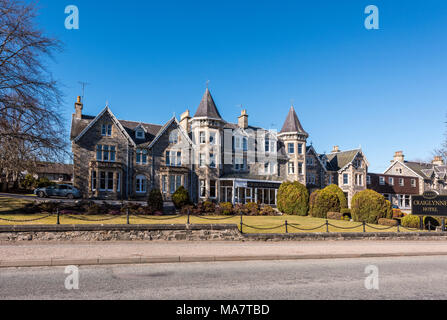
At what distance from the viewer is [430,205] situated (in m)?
22.1

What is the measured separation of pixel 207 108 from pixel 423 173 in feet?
144

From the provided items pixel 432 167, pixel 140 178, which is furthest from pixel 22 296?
pixel 432 167

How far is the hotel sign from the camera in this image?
71.6 ft

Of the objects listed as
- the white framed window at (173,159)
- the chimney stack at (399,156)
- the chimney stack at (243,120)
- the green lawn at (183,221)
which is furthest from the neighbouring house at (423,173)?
the white framed window at (173,159)

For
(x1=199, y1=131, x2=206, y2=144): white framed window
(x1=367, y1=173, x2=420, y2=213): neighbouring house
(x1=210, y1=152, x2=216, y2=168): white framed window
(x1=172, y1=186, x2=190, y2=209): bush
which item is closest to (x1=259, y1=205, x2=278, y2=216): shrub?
(x1=172, y1=186, x2=190, y2=209): bush

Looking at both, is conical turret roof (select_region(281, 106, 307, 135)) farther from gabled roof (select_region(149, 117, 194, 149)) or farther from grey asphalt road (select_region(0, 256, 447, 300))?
grey asphalt road (select_region(0, 256, 447, 300))

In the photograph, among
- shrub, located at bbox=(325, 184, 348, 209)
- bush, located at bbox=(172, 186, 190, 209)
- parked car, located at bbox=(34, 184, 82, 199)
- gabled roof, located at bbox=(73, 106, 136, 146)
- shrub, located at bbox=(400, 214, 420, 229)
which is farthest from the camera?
gabled roof, located at bbox=(73, 106, 136, 146)

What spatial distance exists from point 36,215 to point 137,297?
17.3m

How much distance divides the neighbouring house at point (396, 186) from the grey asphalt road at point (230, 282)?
47.6 metres

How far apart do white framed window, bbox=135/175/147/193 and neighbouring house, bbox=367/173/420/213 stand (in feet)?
119

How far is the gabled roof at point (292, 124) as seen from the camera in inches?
1806

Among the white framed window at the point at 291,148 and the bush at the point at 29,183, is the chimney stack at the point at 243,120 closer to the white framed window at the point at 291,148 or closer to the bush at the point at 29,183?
the white framed window at the point at 291,148

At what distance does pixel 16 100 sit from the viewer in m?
20.2

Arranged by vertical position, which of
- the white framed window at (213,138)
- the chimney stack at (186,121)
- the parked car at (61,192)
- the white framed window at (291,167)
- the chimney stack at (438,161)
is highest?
the chimney stack at (186,121)
